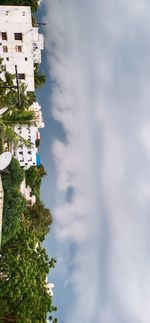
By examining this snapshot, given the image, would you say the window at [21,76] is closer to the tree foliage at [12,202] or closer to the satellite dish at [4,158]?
the tree foliage at [12,202]

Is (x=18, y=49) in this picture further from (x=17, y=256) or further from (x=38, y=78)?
(x=17, y=256)

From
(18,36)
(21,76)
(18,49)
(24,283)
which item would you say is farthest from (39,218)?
(24,283)

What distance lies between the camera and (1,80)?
51.9m

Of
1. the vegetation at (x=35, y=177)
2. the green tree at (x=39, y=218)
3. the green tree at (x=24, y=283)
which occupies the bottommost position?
the green tree at (x=24, y=283)

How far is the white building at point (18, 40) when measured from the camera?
159 ft

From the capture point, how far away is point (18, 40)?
50812mm

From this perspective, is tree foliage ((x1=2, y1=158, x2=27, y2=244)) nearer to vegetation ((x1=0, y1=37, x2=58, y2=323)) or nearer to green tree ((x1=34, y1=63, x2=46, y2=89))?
vegetation ((x1=0, y1=37, x2=58, y2=323))

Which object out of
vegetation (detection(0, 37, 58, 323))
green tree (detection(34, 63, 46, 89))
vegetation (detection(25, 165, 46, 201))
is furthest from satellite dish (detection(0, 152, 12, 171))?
vegetation (detection(25, 165, 46, 201))

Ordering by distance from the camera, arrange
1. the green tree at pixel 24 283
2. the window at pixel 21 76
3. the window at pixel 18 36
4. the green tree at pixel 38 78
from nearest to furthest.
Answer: the green tree at pixel 24 283 → the window at pixel 18 36 → the window at pixel 21 76 → the green tree at pixel 38 78

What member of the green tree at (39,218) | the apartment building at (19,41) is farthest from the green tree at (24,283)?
the green tree at (39,218)

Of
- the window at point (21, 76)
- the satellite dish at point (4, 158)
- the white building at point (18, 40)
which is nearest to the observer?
the satellite dish at point (4, 158)

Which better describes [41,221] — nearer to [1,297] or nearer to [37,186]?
[37,186]

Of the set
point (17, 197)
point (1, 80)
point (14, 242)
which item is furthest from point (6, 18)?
point (14, 242)

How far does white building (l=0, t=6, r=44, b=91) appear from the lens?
48.6 m
